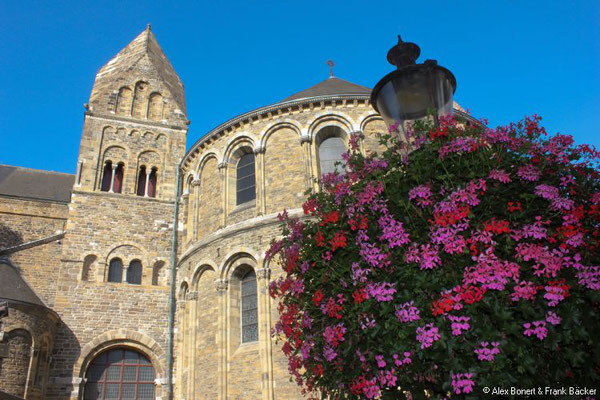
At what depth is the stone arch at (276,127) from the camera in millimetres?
16056

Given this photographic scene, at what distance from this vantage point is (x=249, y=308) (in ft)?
48.6

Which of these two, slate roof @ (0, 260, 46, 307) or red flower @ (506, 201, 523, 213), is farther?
slate roof @ (0, 260, 46, 307)

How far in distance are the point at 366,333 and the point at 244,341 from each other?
Answer: 36.5 ft

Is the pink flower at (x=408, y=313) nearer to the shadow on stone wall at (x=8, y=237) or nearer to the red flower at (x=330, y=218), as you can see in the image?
the red flower at (x=330, y=218)

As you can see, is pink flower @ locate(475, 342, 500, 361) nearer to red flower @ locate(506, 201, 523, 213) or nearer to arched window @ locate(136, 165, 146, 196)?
red flower @ locate(506, 201, 523, 213)

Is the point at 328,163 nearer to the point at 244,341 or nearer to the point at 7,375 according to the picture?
the point at 244,341

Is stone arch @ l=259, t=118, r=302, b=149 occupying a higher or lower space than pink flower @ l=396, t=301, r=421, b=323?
higher

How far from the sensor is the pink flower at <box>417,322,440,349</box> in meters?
3.57

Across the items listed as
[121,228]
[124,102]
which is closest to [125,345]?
[121,228]

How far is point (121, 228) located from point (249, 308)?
7214mm

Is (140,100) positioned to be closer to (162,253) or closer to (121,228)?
(121,228)

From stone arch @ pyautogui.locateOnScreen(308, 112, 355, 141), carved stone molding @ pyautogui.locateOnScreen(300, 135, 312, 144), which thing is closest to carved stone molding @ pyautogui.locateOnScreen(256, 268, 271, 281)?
carved stone molding @ pyautogui.locateOnScreen(300, 135, 312, 144)

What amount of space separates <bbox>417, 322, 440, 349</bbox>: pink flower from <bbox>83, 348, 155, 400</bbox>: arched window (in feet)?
51.0

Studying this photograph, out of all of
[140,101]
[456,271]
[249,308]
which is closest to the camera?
[456,271]
